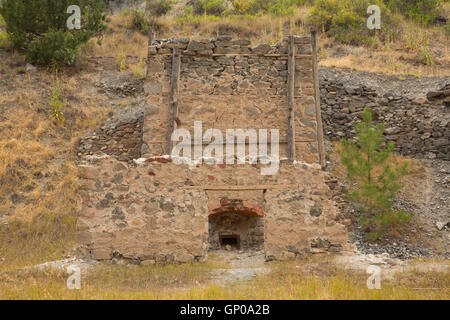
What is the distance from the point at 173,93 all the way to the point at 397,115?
291 inches

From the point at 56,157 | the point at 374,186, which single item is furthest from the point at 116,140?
the point at 374,186

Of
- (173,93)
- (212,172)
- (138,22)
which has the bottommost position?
(212,172)

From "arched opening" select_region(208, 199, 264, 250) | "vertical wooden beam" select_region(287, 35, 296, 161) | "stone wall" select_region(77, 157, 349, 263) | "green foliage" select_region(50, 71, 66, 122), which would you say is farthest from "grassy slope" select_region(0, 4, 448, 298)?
"vertical wooden beam" select_region(287, 35, 296, 161)

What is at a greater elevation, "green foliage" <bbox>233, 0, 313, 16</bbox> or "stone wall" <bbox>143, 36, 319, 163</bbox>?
"green foliage" <bbox>233, 0, 313, 16</bbox>

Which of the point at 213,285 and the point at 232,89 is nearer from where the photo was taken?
the point at 213,285

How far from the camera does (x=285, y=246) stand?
6977mm

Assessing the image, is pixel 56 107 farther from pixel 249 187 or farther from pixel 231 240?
pixel 249 187

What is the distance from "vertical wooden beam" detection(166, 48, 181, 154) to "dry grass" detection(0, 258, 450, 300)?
471cm

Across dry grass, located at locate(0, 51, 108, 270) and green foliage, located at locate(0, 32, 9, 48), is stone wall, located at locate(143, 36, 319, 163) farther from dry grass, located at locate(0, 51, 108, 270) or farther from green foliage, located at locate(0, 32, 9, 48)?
green foliage, located at locate(0, 32, 9, 48)

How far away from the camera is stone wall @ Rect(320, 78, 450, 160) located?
13703mm

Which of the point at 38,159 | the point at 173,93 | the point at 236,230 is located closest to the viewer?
the point at 173,93

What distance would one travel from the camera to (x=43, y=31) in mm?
16781

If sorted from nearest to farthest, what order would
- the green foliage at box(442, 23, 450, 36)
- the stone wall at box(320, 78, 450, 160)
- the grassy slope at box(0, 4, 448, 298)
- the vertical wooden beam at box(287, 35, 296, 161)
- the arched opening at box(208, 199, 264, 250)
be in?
1. the grassy slope at box(0, 4, 448, 298)
2. the vertical wooden beam at box(287, 35, 296, 161)
3. the arched opening at box(208, 199, 264, 250)
4. the stone wall at box(320, 78, 450, 160)
5. the green foliage at box(442, 23, 450, 36)

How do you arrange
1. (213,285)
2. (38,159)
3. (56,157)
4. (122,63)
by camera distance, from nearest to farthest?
(213,285) → (38,159) → (56,157) → (122,63)
